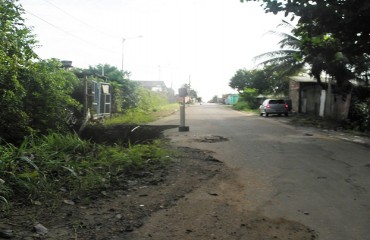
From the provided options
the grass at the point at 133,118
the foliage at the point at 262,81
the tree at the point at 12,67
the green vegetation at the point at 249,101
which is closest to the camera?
the tree at the point at 12,67

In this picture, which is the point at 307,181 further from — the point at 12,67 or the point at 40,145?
the point at 12,67

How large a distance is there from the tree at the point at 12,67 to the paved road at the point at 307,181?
183 inches

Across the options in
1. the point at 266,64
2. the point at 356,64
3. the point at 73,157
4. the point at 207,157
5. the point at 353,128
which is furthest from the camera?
the point at 266,64

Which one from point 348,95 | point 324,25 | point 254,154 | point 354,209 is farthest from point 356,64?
point 354,209

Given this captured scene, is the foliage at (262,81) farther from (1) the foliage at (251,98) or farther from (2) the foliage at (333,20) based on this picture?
(2) the foliage at (333,20)

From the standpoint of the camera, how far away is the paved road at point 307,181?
15.4 feet

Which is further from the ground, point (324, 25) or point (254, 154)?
point (324, 25)

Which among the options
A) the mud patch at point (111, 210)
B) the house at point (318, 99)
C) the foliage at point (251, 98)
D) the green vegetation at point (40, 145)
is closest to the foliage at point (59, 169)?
the green vegetation at point (40, 145)

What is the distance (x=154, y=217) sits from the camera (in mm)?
4594

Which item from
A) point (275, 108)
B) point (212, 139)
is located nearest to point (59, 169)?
point (212, 139)

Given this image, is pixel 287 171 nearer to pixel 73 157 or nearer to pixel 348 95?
pixel 73 157

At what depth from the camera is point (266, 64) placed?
93.1ft

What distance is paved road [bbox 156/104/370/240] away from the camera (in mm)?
4691

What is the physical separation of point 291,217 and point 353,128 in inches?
612
